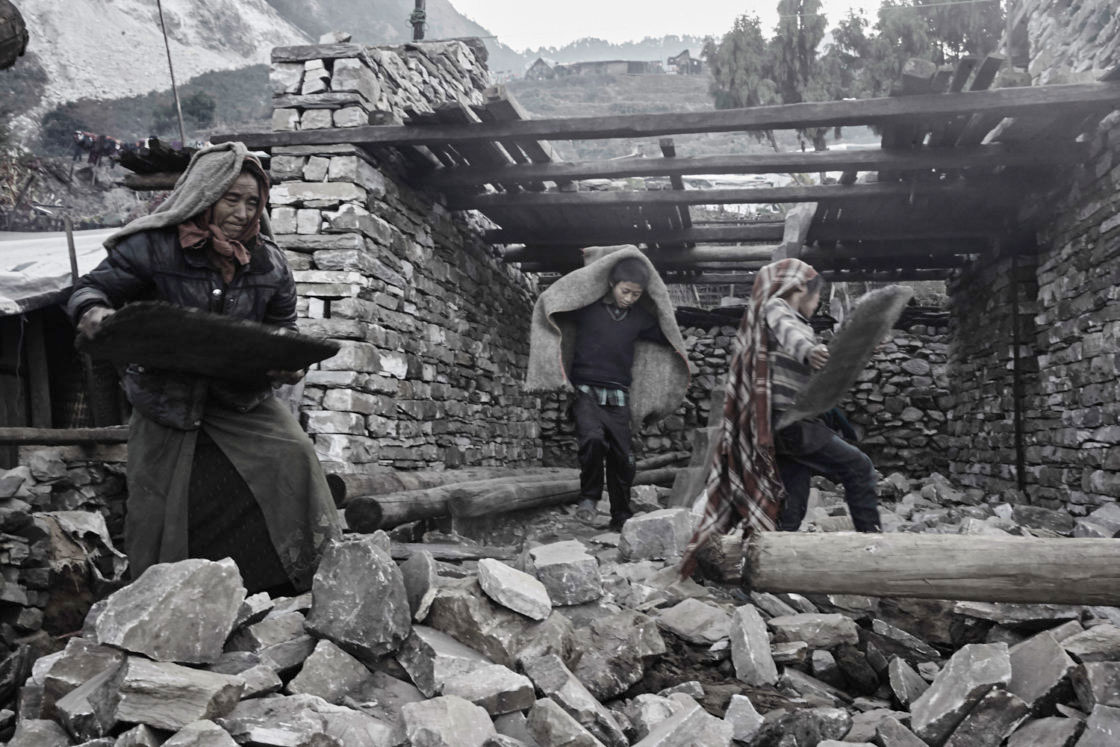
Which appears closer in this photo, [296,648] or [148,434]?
[296,648]

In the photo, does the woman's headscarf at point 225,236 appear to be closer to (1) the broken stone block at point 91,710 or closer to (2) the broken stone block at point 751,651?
(1) the broken stone block at point 91,710

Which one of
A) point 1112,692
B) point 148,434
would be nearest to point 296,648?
point 148,434

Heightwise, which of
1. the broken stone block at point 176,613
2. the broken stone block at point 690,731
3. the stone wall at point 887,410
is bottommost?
the stone wall at point 887,410

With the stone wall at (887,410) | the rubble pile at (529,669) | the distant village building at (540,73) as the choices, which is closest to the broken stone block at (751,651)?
the rubble pile at (529,669)

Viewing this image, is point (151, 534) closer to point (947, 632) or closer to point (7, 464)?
point (947, 632)

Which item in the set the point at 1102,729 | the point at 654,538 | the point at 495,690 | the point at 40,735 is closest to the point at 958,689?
the point at 1102,729

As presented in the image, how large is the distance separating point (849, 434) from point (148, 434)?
319 cm

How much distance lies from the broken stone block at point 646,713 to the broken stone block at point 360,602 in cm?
70

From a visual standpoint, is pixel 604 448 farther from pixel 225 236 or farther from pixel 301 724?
pixel 301 724

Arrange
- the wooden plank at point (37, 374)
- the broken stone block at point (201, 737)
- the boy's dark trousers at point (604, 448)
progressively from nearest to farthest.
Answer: the broken stone block at point (201, 737) → the boy's dark trousers at point (604, 448) → the wooden plank at point (37, 374)

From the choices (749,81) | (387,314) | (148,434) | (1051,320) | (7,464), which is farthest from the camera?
(749,81)

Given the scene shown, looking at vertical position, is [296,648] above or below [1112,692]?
above

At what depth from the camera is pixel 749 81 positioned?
75.9ft

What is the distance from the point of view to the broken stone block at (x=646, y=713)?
2.22 metres
